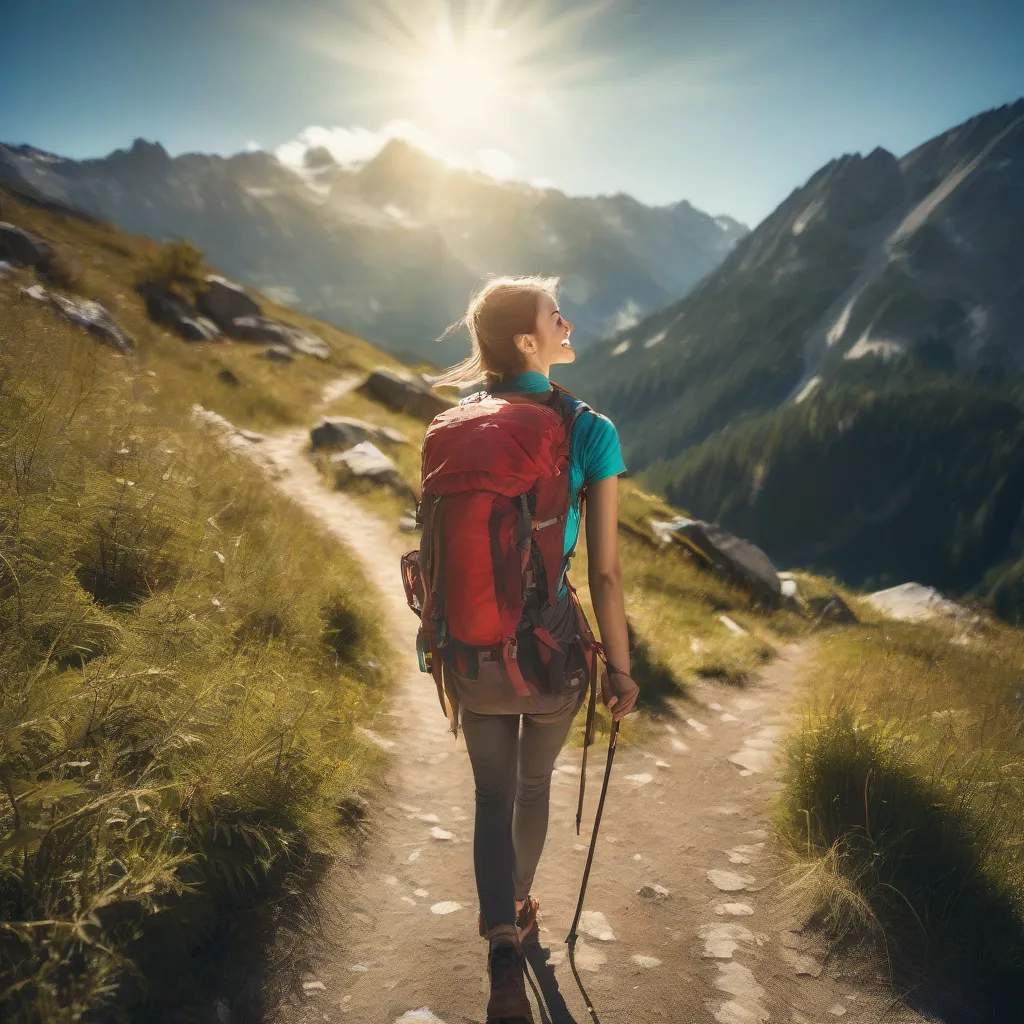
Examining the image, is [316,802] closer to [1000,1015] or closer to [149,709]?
[149,709]

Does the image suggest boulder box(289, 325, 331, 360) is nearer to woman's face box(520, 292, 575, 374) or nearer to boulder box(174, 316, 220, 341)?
boulder box(174, 316, 220, 341)

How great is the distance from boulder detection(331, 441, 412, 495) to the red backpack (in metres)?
12.4

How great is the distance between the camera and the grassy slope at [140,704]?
216cm

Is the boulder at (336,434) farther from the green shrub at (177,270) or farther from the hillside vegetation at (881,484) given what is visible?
the hillside vegetation at (881,484)

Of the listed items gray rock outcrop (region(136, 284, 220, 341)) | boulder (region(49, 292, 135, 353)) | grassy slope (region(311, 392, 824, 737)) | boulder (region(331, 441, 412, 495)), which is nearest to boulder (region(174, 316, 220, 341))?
gray rock outcrop (region(136, 284, 220, 341))

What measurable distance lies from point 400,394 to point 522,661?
2599 centimetres

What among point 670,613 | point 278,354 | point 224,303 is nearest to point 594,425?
point 670,613

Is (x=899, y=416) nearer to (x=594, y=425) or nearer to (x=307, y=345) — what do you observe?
(x=307, y=345)

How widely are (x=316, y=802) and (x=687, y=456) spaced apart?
6223 inches

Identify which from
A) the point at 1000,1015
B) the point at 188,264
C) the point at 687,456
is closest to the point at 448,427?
the point at 1000,1015

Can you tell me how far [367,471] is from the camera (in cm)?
1474

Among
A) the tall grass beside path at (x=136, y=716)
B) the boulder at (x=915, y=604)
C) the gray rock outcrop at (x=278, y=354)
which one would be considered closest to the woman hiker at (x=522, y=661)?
the tall grass beside path at (x=136, y=716)

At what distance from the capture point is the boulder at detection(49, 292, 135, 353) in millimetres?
12327

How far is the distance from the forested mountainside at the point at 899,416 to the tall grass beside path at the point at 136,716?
115643 mm
